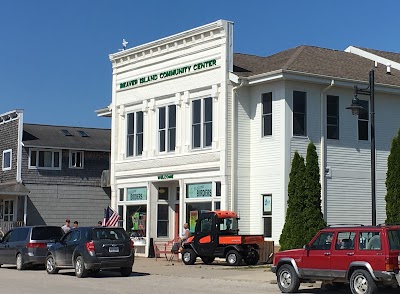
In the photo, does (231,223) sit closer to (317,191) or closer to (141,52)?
(317,191)

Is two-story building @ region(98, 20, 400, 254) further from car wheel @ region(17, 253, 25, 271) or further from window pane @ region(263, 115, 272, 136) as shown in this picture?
car wheel @ region(17, 253, 25, 271)

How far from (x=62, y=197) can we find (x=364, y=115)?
21434mm

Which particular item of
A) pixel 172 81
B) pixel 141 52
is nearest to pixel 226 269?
pixel 172 81

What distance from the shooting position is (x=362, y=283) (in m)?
16.9

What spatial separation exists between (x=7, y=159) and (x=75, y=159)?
409cm

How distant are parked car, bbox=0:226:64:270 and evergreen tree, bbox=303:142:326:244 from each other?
8.96 m

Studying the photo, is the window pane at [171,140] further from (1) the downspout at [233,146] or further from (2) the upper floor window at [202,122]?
(1) the downspout at [233,146]

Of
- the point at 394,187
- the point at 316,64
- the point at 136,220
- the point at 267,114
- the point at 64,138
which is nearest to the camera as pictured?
the point at 394,187

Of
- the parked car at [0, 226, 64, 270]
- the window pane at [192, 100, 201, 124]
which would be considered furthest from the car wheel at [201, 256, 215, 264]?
the window pane at [192, 100, 201, 124]

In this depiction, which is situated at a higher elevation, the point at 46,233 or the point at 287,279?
the point at 46,233

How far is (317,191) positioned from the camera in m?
27.1

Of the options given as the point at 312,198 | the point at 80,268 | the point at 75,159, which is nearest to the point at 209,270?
the point at 312,198

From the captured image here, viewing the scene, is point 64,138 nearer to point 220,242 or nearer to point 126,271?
point 220,242

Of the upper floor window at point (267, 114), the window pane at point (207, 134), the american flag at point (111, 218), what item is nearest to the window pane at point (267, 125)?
the upper floor window at point (267, 114)
